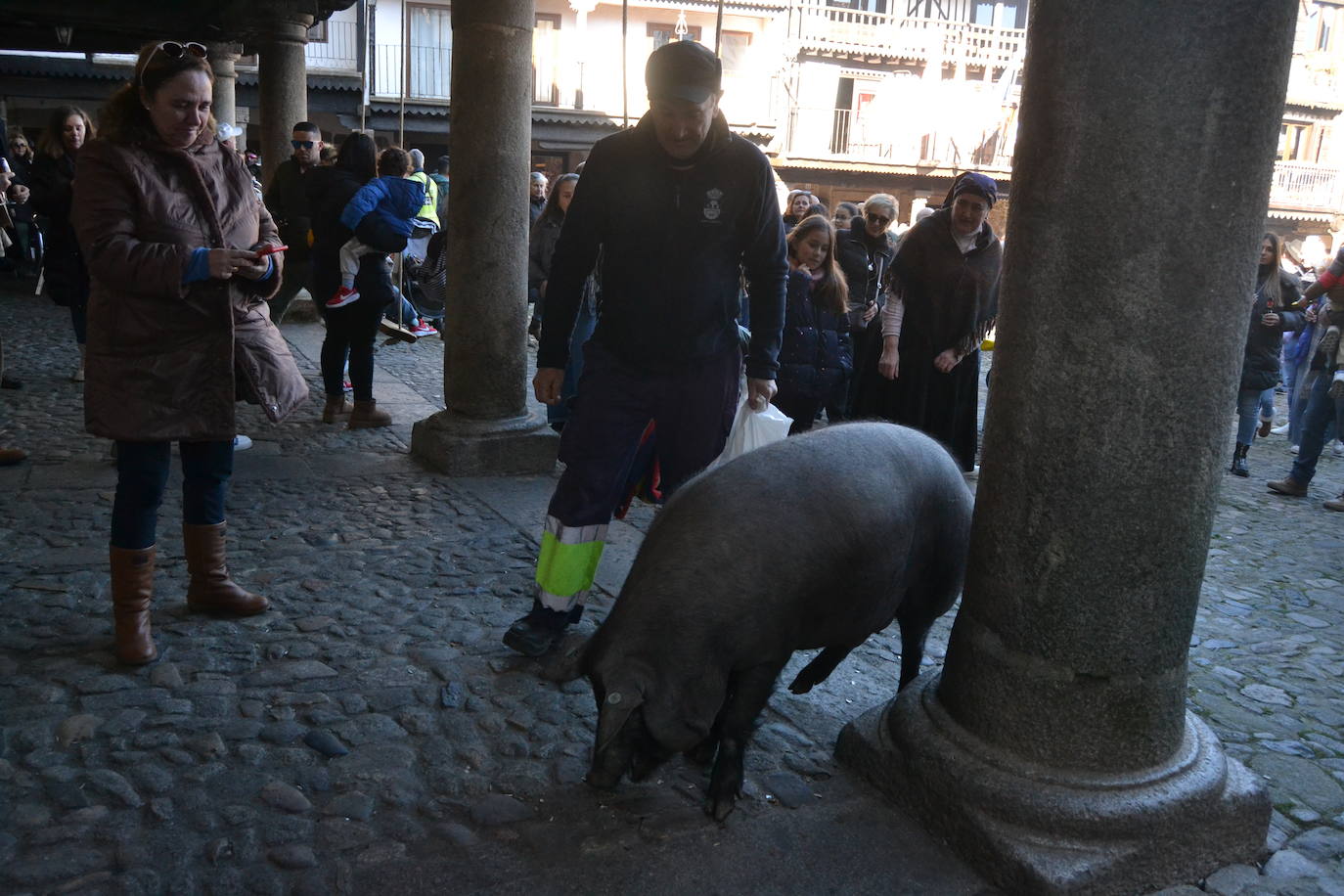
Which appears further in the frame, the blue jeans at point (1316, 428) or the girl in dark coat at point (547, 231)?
the girl in dark coat at point (547, 231)

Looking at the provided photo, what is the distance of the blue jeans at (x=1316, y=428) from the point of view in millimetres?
8094

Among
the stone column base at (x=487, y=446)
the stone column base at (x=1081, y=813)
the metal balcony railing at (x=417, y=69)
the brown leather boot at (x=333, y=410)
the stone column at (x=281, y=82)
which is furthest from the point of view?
the metal balcony railing at (x=417, y=69)

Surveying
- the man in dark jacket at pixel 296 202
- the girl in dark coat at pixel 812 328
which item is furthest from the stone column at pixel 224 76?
the girl in dark coat at pixel 812 328

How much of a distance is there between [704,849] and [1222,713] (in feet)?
7.05

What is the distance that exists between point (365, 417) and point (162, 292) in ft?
13.1

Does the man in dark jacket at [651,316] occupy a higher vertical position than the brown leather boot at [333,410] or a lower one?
higher

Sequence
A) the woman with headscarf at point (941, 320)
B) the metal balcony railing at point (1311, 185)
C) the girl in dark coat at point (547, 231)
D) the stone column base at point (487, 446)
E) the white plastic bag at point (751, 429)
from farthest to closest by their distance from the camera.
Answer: the metal balcony railing at point (1311, 185) < the girl in dark coat at point (547, 231) < the stone column base at point (487, 446) < the woman with headscarf at point (941, 320) < the white plastic bag at point (751, 429)

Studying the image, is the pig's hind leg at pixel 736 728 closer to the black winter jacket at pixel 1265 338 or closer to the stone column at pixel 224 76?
the black winter jacket at pixel 1265 338

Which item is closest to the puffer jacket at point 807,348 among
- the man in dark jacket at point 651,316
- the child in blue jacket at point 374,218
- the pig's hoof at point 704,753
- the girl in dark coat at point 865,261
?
the girl in dark coat at point 865,261

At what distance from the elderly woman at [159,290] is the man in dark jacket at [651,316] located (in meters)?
1.04

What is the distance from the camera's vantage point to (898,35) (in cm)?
3023

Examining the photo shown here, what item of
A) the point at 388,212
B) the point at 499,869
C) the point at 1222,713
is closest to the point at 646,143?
the point at 499,869

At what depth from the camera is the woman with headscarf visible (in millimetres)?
6191

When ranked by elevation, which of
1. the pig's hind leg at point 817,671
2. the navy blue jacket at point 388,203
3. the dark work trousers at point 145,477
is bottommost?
the pig's hind leg at point 817,671
